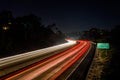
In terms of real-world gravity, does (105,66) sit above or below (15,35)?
below

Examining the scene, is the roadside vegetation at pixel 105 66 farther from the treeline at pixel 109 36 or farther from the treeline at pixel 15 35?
the treeline at pixel 109 36

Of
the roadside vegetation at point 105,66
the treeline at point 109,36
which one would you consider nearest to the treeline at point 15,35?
the roadside vegetation at point 105,66

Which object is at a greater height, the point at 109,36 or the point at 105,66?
the point at 109,36

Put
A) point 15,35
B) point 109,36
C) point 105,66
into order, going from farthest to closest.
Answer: point 109,36
point 15,35
point 105,66

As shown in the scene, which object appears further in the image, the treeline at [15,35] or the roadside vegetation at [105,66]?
the treeline at [15,35]

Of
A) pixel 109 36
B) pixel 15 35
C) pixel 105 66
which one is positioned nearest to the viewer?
pixel 105 66

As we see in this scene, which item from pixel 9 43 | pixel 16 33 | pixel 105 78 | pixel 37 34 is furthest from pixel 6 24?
pixel 105 78

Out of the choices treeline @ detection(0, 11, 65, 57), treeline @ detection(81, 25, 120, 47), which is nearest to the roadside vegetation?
treeline @ detection(0, 11, 65, 57)

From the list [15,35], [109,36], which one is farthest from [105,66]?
[109,36]

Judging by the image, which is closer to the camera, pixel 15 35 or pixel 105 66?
pixel 105 66

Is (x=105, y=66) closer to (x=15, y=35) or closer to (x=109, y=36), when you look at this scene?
(x=15, y=35)

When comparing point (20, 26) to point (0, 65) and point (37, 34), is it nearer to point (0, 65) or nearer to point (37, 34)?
point (37, 34)

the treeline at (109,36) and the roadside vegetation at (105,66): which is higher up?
the treeline at (109,36)

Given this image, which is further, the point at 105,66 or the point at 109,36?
the point at 109,36
